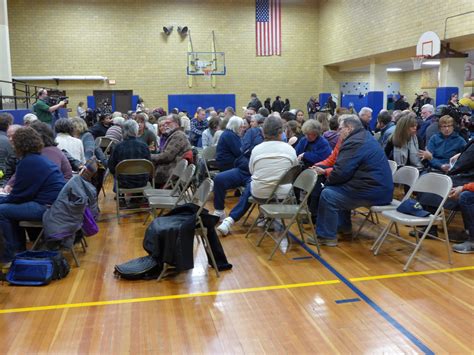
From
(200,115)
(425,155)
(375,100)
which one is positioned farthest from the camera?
(375,100)

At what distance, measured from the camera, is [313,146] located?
5.16m

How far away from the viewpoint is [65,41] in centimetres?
1582

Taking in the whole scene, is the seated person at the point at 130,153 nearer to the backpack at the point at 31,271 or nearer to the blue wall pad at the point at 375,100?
the backpack at the point at 31,271

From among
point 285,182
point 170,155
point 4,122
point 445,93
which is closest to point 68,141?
point 4,122

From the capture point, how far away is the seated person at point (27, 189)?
12.6 feet

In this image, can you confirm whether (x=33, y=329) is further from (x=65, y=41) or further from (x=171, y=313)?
(x=65, y=41)

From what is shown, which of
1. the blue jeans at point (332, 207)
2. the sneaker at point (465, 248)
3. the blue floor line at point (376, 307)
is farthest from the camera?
the blue jeans at point (332, 207)

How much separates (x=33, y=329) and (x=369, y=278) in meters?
2.56

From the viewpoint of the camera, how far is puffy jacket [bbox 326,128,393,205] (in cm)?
432

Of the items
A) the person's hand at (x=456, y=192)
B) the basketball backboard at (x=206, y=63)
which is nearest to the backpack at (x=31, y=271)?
the person's hand at (x=456, y=192)

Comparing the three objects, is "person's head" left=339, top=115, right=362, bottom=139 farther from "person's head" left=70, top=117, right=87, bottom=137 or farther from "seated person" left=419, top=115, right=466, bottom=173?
"person's head" left=70, top=117, right=87, bottom=137

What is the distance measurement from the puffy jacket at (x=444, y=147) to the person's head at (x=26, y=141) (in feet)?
13.9

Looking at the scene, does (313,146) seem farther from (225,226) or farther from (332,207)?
(225,226)

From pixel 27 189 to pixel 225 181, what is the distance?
220 cm
